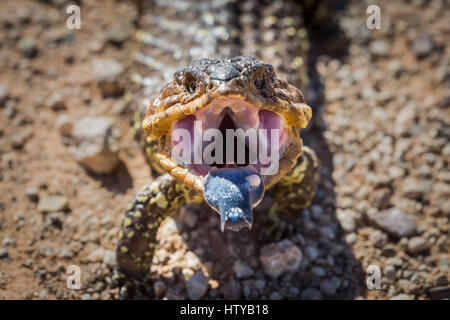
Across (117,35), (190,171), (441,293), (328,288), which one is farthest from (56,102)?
(441,293)

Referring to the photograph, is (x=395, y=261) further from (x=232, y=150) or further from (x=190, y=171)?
(x=190, y=171)

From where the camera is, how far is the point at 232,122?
A: 3.02 meters

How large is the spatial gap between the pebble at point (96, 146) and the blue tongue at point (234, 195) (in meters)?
1.74

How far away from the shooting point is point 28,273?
337 cm

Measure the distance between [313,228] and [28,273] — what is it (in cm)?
235

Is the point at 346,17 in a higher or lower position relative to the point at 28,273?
higher

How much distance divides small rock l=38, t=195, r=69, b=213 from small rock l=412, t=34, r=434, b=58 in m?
4.15

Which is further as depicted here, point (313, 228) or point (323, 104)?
point (323, 104)

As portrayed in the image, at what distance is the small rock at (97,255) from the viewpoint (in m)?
3.50

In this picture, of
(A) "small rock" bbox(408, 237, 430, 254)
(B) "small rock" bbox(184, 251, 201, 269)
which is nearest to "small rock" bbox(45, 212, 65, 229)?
(B) "small rock" bbox(184, 251, 201, 269)

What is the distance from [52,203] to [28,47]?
219 cm

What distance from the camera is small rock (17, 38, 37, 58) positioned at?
4.96 meters

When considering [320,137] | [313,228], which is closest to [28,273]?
[313,228]
